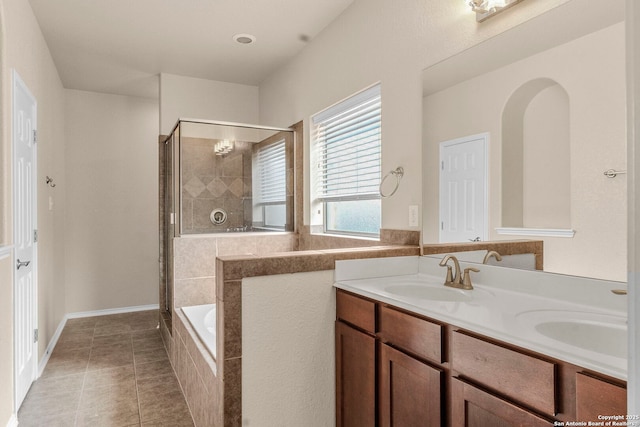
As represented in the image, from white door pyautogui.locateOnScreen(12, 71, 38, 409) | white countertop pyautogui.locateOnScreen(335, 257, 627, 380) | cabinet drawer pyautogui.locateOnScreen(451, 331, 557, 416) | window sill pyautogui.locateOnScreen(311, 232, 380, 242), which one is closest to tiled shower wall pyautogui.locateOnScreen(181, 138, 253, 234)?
window sill pyautogui.locateOnScreen(311, 232, 380, 242)

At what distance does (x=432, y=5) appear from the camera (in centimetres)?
203

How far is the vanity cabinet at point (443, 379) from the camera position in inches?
38.3

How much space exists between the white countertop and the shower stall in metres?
1.75

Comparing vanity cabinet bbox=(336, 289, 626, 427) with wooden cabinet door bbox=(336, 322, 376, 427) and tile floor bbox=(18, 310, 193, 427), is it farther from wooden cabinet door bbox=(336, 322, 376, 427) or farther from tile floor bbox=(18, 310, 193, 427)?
tile floor bbox=(18, 310, 193, 427)

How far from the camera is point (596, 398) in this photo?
902 mm

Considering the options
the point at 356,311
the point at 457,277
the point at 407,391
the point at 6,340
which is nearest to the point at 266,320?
the point at 356,311

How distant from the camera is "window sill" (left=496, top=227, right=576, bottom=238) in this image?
56.4 inches

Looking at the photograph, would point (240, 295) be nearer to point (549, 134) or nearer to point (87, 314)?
point (549, 134)

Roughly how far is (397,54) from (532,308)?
1.58 meters

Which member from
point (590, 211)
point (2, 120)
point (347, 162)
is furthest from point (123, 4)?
point (590, 211)

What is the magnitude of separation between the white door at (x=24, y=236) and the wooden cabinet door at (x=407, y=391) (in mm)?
2147

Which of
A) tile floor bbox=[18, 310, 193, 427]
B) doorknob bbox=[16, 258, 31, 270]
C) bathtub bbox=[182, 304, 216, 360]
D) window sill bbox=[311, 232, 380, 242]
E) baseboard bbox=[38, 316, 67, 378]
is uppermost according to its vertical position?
window sill bbox=[311, 232, 380, 242]

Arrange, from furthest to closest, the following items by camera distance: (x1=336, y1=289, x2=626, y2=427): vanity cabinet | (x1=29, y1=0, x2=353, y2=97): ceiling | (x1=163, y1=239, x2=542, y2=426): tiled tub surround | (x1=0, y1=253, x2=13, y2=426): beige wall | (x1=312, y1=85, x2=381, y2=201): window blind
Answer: (x1=29, y1=0, x2=353, y2=97): ceiling
(x1=312, y1=85, x2=381, y2=201): window blind
(x1=0, y1=253, x2=13, y2=426): beige wall
(x1=163, y1=239, x2=542, y2=426): tiled tub surround
(x1=336, y1=289, x2=626, y2=427): vanity cabinet

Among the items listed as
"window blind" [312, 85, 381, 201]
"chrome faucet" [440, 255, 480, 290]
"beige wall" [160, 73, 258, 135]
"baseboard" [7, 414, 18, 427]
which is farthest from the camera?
"beige wall" [160, 73, 258, 135]
